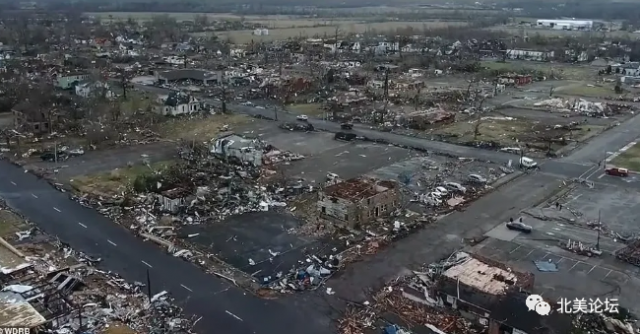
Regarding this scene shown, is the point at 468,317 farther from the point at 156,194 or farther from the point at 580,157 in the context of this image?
the point at 580,157

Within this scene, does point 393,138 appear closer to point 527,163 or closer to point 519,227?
point 527,163

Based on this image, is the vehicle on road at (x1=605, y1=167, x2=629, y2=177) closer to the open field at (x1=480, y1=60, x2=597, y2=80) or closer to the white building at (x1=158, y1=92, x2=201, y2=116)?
the white building at (x1=158, y1=92, x2=201, y2=116)

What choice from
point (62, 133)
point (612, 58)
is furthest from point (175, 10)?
point (62, 133)

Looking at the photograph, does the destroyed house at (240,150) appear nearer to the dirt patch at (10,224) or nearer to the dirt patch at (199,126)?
the dirt patch at (199,126)

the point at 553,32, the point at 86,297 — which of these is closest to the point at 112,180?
the point at 86,297

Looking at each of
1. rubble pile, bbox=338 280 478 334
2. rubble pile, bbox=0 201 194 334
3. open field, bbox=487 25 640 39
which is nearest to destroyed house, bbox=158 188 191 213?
rubble pile, bbox=0 201 194 334
